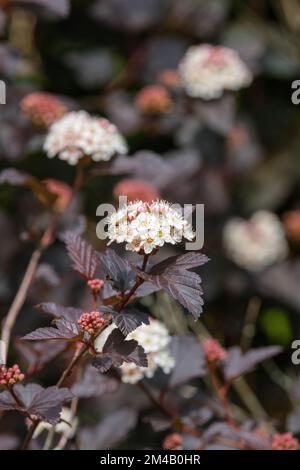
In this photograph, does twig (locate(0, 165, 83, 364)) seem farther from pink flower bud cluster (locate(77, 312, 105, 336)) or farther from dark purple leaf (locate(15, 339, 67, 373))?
pink flower bud cluster (locate(77, 312, 105, 336))

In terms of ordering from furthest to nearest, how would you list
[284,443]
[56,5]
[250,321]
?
[250,321], [56,5], [284,443]

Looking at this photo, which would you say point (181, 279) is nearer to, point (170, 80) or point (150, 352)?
point (150, 352)

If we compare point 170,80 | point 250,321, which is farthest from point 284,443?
point 170,80

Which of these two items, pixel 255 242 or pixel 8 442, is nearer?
pixel 8 442

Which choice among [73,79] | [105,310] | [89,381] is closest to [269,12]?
[73,79]

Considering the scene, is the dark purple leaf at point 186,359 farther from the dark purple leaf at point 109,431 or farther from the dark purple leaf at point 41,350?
the dark purple leaf at point 41,350

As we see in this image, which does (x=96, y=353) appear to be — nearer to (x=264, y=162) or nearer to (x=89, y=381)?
(x=89, y=381)

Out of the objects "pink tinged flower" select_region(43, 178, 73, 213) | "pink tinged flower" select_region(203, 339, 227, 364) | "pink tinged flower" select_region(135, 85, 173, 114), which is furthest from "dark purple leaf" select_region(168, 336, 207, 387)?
"pink tinged flower" select_region(135, 85, 173, 114)
